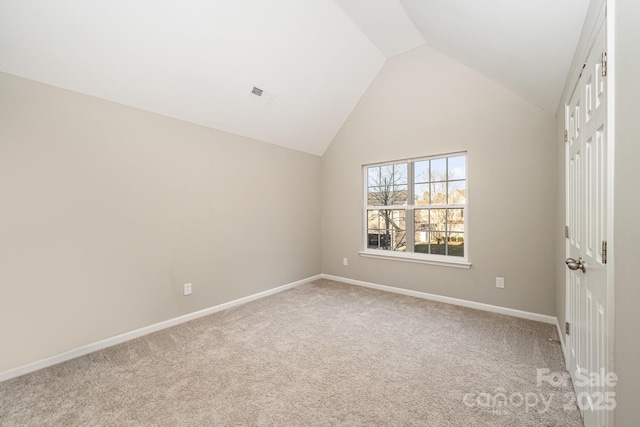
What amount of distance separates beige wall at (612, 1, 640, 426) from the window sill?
8.45ft

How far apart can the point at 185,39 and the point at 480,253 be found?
377cm

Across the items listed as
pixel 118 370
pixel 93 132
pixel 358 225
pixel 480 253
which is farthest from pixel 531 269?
pixel 93 132

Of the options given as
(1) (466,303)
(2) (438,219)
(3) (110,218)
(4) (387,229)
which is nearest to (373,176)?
(4) (387,229)

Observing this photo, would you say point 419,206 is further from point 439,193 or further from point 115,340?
point 115,340

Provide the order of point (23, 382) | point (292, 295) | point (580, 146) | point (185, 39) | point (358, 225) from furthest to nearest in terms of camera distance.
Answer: point (358, 225), point (292, 295), point (185, 39), point (23, 382), point (580, 146)

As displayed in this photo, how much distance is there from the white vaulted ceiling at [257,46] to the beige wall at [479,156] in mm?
262

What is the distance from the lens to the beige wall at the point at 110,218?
80.6 inches

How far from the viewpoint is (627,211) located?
0.85 meters

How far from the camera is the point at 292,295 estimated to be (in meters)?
3.90

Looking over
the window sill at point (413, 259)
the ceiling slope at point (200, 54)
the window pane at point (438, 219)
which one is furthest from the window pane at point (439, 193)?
the ceiling slope at point (200, 54)

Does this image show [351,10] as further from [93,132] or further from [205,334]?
[205,334]

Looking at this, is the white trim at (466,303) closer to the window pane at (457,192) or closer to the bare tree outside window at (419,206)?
the bare tree outside window at (419,206)

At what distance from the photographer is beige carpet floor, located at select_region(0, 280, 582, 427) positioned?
1.62 m

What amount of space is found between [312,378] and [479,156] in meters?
2.99
